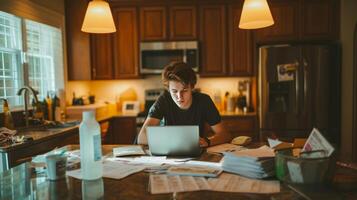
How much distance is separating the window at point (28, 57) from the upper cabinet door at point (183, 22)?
146 centimetres

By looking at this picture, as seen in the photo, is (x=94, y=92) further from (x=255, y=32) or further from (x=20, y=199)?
(x=20, y=199)

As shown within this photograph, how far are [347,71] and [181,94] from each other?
2.63 m

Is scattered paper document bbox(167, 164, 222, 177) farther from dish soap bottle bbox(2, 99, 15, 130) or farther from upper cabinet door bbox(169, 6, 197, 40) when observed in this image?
A: upper cabinet door bbox(169, 6, 197, 40)

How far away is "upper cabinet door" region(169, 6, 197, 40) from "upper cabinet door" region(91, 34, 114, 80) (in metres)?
0.87

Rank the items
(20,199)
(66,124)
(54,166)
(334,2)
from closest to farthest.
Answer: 1. (20,199)
2. (54,166)
3. (66,124)
4. (334,2)

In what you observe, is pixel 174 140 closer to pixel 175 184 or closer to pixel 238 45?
pixel 175 184

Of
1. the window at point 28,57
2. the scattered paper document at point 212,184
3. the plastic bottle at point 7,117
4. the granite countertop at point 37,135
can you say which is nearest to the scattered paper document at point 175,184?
the scattered paper document at point 212,184

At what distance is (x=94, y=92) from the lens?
4676 millimetres

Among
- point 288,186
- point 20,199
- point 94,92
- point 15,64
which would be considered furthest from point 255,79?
point 20,199

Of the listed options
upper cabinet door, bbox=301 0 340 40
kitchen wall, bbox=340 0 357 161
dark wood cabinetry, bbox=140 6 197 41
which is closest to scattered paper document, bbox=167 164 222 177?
dark wood cabinetry, bbox=140 6 197 41

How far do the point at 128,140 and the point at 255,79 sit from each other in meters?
1.83

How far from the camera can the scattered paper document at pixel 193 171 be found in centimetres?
130

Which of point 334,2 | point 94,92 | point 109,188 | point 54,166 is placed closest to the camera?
point 109,188

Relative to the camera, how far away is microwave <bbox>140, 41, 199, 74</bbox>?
13.4ft
